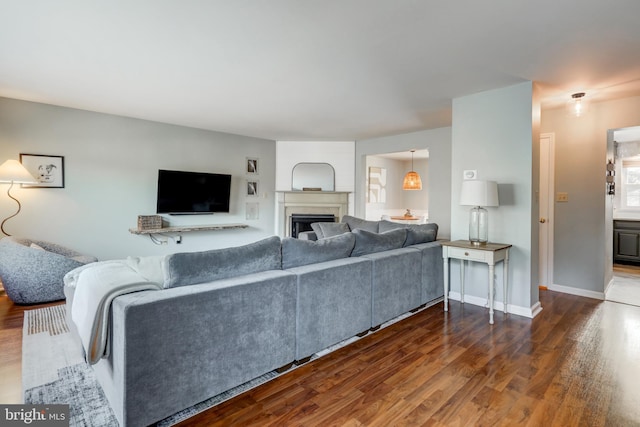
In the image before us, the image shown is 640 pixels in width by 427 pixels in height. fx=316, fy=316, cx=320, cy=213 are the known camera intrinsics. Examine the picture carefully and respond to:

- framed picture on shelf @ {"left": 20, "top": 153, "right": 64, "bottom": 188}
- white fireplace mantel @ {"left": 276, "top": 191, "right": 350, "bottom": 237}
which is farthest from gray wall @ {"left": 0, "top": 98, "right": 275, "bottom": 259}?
white fireplace mantel @ {"left": 276, "top": 191, "right": 350, "bottom": 237}

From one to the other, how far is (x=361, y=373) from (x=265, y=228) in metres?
4.73

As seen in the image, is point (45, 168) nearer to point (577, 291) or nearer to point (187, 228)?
point (187, 228)

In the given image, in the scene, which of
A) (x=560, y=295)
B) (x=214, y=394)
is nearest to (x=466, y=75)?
(x=560, y=295)

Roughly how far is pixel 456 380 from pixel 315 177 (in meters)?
5.00

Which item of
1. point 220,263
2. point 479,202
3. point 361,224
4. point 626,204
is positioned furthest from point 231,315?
point 626,204

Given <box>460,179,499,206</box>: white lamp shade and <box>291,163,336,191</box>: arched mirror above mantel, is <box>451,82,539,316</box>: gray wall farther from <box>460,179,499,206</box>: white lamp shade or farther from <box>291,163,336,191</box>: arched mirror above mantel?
<box>291,163,336,191</box>: arched mirror above mantel

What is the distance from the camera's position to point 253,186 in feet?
20.9

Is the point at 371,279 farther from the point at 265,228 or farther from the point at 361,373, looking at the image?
the point at 265,228

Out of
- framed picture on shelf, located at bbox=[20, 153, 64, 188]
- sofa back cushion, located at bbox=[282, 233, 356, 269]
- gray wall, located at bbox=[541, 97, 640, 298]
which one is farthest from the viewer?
framed picture on shelf, located at bbox=[20, 153, 64, 188]

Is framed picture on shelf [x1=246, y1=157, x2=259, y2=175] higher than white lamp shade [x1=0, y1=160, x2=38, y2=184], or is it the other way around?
framed picture on shelf [x1=246, y1=157, x2=259, y2=175]

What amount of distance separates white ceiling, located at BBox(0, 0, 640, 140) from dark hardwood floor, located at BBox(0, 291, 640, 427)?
237cm

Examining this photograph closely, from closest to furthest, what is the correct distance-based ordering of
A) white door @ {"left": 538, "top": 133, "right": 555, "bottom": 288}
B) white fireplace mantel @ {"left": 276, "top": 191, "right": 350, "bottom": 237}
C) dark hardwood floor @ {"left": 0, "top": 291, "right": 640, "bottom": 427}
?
dark hardwood floor @ {"left": 0, "top": 291, "right": 640, "bottom": 427} → white door @ {"left": 538, "top": 133, "right": 555, "bottom": 288} → white fireplace mantel @ {"left": 276, "top": 191, "right": 350, "bottom": 237}

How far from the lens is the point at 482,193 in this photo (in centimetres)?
319

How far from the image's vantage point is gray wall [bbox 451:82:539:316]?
3.26 meters
